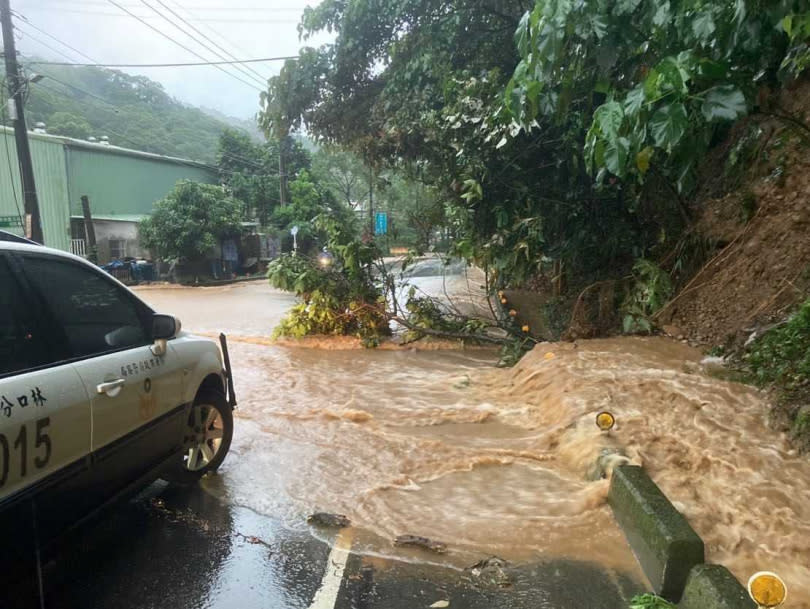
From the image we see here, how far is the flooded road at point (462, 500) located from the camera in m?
3.06

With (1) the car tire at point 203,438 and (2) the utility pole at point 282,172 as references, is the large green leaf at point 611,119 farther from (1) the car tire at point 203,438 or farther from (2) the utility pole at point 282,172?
(2) the utility pole at point 282,172

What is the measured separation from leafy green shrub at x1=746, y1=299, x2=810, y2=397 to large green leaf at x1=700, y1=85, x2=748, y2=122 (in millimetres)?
2865

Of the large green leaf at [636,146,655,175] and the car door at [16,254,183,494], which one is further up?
the large green leaf at [636,146,655,175]

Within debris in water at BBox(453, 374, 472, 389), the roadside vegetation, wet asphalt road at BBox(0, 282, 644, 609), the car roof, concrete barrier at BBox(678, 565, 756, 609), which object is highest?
the car roof

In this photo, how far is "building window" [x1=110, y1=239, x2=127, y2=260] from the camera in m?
24.0

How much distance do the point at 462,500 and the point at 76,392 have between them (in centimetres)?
265

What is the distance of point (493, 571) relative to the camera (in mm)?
3223

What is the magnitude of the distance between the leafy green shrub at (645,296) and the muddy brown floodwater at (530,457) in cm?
46

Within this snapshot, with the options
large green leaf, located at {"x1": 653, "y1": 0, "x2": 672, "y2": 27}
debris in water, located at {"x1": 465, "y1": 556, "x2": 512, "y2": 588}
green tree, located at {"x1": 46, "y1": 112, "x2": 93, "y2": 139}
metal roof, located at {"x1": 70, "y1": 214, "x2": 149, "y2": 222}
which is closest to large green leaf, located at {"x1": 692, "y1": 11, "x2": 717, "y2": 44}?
large green leaf, located at {"x1": 653, "y1": 0, "x2": 672, "y2": 27}

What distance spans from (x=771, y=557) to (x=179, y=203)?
22860mm

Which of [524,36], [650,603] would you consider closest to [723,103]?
[524,36]

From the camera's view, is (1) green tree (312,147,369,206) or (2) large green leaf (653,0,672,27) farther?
(1) green tree (312,147,369,206)

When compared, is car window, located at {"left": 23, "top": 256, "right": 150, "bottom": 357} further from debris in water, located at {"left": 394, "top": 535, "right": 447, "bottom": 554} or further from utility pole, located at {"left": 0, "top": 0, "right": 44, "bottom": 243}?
utility pole, located at {"left": 0, "top": 0, "right": 44, "bottom": 243}

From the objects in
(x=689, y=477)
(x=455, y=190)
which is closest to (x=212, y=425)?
(x=689, y=477)
